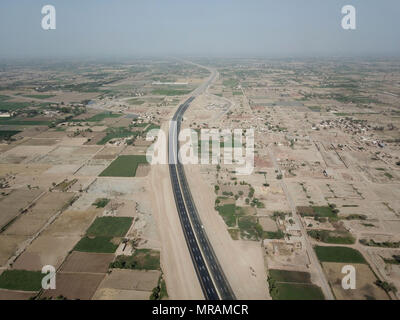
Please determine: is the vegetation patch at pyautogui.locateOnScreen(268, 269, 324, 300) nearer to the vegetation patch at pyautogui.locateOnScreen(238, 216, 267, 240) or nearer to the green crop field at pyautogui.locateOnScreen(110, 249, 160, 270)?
the vegetation patch at pyautogui.locateOnScreen(238, 216, 267, 240)

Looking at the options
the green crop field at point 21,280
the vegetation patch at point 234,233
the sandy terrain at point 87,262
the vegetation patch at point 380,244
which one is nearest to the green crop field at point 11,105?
the green crop field at point 21,280

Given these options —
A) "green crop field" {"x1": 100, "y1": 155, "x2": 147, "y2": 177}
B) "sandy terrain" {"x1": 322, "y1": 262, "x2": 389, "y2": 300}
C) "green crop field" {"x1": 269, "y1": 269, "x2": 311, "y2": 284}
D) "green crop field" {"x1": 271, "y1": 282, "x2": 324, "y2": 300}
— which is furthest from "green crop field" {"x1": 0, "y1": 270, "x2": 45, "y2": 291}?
"sandy terrain" {"x1": 322, "y1": 262, "x2": 389, "y2": 300}

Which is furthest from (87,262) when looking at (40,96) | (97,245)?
(40,96)

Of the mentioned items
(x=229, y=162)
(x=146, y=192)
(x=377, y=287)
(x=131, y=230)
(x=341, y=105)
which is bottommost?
(x=377, y=287)

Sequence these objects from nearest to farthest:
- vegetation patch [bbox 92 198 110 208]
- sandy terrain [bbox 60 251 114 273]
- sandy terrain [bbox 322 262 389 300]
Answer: sandy terrain [bbox 322 262 389 300] → sandy terrain [bbox 60 251 114 273] → vegetation patch [bbox 92 198 110 208]

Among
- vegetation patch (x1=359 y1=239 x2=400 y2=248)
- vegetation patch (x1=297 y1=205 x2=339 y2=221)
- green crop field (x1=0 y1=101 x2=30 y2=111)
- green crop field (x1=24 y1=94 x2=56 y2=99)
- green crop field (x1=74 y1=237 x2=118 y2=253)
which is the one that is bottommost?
vegetation patch (x1=359 y1=239 x2=400 y2=248)

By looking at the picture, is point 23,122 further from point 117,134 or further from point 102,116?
point 117,134

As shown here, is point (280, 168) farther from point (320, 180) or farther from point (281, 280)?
point (281, 280)
